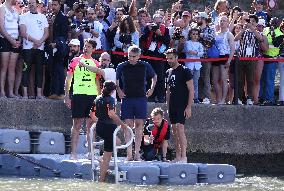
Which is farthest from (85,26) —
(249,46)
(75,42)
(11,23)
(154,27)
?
(249,46)

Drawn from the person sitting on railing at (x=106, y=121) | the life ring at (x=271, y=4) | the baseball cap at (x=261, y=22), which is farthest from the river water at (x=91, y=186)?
the life ring at (x=271, y=4)

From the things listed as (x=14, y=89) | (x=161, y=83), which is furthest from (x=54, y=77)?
(x=161, y=83)

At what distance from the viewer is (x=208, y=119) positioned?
62.6 ft

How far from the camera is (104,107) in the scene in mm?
15031

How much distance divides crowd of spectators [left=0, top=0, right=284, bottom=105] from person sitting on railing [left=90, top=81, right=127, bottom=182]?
1.68m

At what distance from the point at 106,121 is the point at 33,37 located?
3.44 meters

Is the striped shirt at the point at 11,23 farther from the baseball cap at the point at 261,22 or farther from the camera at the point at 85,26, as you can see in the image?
the baseball cap at the point at 261,22

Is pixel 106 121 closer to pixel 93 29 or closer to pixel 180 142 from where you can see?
pixel 180 142

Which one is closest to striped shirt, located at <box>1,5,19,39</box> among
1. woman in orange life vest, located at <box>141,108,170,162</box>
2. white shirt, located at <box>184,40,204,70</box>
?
woman in orange life vest, located at <box>141,108,170,162</box>

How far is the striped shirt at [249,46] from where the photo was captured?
19312 mm

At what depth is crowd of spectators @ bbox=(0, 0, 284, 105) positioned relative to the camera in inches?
704

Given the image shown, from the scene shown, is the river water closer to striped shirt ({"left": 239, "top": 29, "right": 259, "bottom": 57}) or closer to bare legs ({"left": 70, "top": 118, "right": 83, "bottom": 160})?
bare legs ({"left": 70, "top": 118, "right": 83, "bottom": 160})

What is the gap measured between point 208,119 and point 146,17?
2306 mm

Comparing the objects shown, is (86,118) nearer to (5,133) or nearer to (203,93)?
(5,133)
